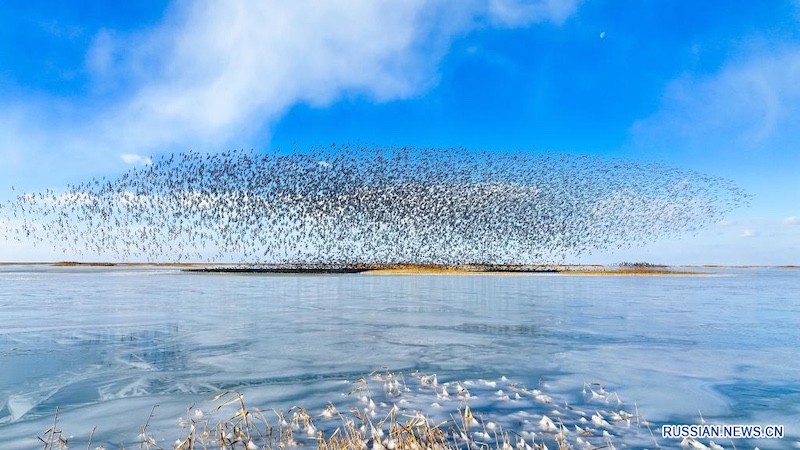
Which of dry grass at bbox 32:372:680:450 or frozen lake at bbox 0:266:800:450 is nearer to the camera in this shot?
dry grass at bbox 32:372:680:450

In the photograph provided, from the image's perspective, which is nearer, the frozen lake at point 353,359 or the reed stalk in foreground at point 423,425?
the reed stalk in foreground at point 423,425

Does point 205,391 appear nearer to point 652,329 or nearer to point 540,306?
point 652,329

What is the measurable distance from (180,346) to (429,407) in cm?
699

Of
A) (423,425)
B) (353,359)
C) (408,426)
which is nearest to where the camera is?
(408,426)

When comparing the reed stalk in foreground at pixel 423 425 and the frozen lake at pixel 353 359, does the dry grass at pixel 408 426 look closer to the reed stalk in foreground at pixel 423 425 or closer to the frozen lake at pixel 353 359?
the reed stalk in foreground at pixel 423 425

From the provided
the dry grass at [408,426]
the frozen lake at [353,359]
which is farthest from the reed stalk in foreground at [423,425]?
the frozen lake at [353,359]

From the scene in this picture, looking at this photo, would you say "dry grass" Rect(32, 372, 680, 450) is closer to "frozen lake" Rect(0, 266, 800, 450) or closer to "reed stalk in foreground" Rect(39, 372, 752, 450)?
"reed stalk in foreground" Rect(39, 372, 752, 450)

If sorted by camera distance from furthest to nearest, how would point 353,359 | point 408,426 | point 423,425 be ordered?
point 353,359, point 423,425, point 408,426

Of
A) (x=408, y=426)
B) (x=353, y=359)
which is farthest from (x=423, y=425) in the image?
(x=353, y=359)

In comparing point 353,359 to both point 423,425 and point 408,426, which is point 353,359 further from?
point 408,426

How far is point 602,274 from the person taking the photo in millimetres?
62125

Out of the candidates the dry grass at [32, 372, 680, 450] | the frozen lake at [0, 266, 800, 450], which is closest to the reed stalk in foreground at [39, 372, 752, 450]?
the dry grass at [32, 372, 680, 450]

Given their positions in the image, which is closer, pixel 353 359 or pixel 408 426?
pixel 408 426

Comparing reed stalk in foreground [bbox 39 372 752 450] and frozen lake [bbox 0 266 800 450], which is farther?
frozen lake [bbox 0 266 800 450]
